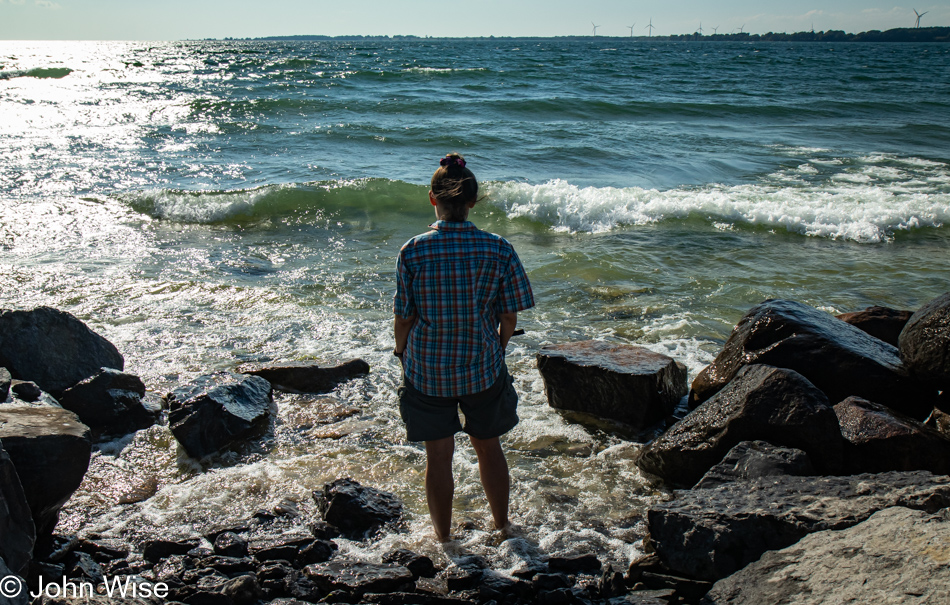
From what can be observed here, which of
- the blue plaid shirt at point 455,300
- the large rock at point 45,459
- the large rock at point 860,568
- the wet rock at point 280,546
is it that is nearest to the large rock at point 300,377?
the large rock at point 45,459

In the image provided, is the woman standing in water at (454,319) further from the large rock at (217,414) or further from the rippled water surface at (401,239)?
the large rock at (217,414)

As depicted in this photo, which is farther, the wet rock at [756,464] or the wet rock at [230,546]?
the wet rock at [756,464]

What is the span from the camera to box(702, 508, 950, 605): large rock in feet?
7.56

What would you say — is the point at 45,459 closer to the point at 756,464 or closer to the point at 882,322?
the point at 756,464

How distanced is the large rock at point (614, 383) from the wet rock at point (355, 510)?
5.96 ft

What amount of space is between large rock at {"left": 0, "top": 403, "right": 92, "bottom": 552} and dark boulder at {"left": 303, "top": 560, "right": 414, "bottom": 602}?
4.39 ft

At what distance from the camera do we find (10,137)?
1789cm

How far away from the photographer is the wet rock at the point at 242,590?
2967mm

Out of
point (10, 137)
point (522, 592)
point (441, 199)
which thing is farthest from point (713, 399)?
point (10, 137)

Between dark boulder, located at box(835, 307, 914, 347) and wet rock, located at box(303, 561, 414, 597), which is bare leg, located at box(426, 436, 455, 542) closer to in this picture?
wet rock, located at box(303, 561, 414, 597)

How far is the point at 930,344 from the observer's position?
14.3ft

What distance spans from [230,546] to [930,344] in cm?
435

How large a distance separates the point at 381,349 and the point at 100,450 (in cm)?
252

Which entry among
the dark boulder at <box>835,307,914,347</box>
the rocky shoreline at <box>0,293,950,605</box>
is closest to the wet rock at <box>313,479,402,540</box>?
the rocky shoreline at <box>0,293,950,605</box>
